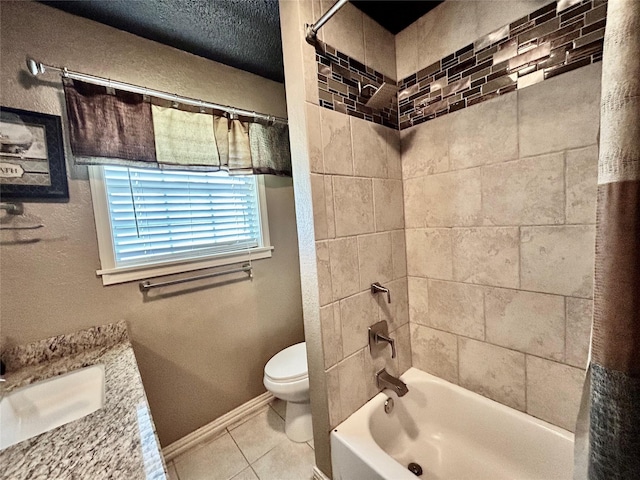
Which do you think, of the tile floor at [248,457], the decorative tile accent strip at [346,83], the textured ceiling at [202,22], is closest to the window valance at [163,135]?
the textured ceiling at [202,22]

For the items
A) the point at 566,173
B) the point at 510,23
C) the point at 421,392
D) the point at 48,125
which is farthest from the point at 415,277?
the point at 48,125

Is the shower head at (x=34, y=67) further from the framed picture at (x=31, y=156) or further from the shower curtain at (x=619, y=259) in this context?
the shower curtain at (x=619, y=259)

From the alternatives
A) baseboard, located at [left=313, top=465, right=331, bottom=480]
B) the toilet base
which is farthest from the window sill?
baseboard, located at [left=313, top=465, right=331, bottom=480]

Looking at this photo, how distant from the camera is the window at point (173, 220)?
136 centimetres

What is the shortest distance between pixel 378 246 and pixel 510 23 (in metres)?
1.09

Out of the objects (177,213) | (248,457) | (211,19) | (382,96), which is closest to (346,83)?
(382,96)

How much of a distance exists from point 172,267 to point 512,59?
1991mm

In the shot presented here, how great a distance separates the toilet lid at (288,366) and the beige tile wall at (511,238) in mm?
778

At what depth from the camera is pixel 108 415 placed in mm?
785

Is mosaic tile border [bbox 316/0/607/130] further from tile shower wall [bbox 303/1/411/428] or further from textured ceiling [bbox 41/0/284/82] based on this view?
textured ceiling [bbox 41/0/284/82]

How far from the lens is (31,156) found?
1.15 metres

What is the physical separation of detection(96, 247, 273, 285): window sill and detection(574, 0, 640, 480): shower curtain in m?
1.72

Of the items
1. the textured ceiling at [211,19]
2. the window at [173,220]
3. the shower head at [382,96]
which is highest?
the textured ceiling at [211,19]

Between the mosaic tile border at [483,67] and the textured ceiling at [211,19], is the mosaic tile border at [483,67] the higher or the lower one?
the lower one
